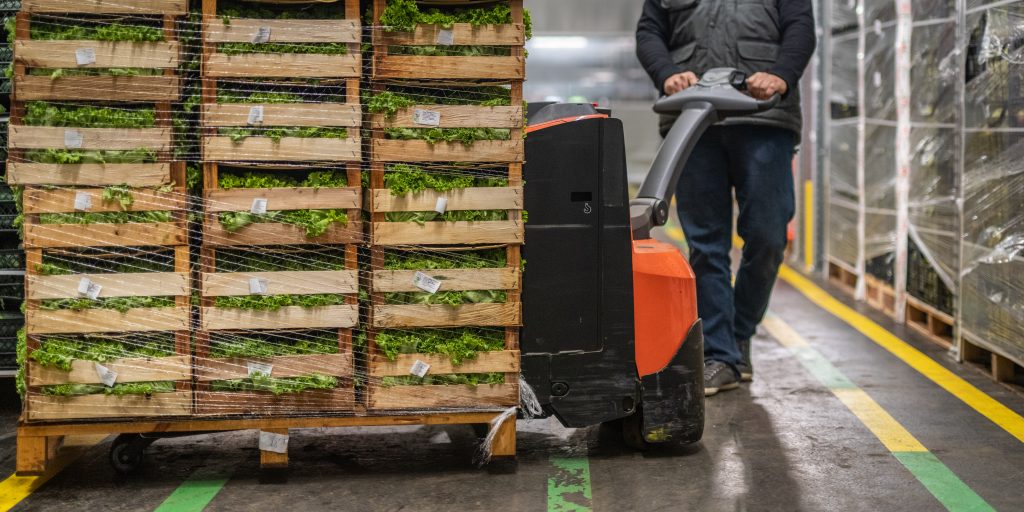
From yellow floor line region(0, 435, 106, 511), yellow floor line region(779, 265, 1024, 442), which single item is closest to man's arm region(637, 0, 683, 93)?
yellow floor line region(779, 265, 1024, 442)

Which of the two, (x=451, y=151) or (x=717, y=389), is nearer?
(x=451, y=151)

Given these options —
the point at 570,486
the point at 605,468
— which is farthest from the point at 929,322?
the point at 570,486

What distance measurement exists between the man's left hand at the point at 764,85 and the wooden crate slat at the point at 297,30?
2.06m

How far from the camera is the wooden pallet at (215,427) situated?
13.8ft

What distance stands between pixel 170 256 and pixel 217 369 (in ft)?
1.46

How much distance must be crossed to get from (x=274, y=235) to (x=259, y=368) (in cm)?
Answer: 49

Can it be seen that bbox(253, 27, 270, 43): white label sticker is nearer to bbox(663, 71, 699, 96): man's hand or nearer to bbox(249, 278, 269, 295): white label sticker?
bbox(249, 278, 269, 295): white label sticker

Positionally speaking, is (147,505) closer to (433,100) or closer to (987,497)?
(433,100)

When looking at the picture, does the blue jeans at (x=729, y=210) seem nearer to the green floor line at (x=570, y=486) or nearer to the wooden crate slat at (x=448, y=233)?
the green floor line at (x=570, y=486)

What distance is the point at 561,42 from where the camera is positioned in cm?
1817

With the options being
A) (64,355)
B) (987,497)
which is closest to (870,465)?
(987,497)

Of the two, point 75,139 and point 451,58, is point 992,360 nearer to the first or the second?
point 451,58

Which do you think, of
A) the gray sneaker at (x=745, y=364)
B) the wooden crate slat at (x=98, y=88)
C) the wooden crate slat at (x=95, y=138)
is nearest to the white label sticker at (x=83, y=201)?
the wooden crate slat at (x=95, y=138)

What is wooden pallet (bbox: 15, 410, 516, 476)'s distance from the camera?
166 inches
